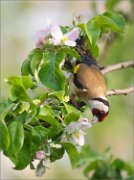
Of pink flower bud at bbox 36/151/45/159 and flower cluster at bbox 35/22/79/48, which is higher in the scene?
flower cluster at bbox 35/22/79/48

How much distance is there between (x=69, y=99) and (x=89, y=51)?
20cm

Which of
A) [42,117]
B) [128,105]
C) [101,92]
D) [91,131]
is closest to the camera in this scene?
[42,117]

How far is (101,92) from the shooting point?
7.76ft

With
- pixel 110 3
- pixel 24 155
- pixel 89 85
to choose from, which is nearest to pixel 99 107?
pixel 89 85

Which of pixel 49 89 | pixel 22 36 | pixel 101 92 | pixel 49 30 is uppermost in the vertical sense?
pixel 49 30

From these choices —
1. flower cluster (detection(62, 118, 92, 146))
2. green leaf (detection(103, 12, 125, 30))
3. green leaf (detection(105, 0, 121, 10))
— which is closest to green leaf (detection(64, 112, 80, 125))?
flower cluster (detection(62, 118, 92, 146))

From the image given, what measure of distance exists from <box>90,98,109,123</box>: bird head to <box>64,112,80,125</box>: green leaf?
1.60 ft

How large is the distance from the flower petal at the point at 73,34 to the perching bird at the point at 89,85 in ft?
0.57

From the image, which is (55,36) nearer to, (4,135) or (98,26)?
(98,26)

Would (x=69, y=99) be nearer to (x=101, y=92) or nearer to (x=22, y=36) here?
(x=101, y=92)

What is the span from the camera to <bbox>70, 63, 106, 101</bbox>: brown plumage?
7.57 ft

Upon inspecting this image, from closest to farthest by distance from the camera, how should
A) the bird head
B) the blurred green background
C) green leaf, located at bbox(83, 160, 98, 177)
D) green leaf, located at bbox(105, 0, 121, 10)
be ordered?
the bird head → green leaf, located at bbox(83, 160, 98, 177) → green leaf, located at bbox(105, 0, 121, 10) → the blurred green background

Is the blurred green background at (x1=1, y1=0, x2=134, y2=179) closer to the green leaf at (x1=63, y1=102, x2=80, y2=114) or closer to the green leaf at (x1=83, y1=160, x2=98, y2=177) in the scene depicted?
the green leaf at (x1=83, y1=160, x2=98, y2=177)

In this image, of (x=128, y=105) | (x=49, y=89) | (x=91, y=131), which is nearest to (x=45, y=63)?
(x=49, y=89)
